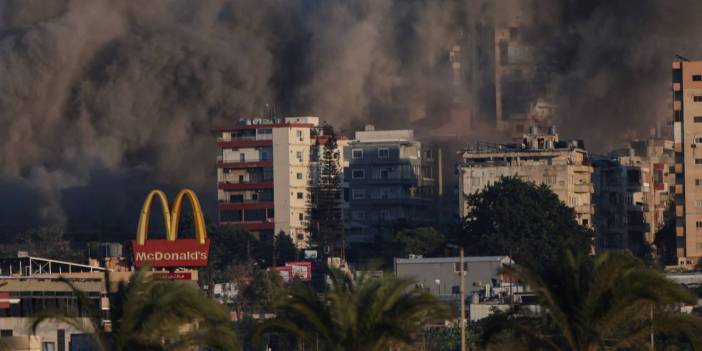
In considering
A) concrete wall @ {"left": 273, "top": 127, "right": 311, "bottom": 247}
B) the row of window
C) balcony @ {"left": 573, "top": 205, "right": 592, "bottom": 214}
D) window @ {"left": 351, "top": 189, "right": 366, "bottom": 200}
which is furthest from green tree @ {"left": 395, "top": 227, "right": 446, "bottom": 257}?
window @ {"left": 351, "top": 189, "right": 366, "bottom": 200}

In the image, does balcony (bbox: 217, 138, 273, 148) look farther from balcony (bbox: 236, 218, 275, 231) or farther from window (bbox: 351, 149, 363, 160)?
window (bbox: 351, 149, 363, 160)

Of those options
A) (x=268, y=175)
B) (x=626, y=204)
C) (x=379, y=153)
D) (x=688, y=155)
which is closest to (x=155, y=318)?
(x=688, y=155)

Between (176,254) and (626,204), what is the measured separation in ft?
171

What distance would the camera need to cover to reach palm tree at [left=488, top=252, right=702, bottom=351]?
3612cm

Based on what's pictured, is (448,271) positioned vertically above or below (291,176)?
below

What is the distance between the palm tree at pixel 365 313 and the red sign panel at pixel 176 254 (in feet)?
101

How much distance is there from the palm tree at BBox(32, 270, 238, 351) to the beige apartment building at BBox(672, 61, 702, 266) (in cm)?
6473

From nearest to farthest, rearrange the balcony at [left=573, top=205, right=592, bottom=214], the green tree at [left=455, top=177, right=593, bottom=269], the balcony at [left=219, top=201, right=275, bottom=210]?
the green tree at [left=455, top=177, right=593, bottom=269] < the balcony at [left=573, top=205, right=592, bottom=214] < the balcony at [left=219, top=201, right=275, bottom=210]

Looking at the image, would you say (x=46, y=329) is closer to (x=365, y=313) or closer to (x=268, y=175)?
(x=365, y=313)

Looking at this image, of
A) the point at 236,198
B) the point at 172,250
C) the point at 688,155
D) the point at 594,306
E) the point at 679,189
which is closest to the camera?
the point at 594,306

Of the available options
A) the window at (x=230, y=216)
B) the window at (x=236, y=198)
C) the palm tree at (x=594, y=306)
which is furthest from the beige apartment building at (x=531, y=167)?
the palm tree at (x=594, y=306)

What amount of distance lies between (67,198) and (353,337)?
8663 centimetres

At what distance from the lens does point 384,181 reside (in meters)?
117

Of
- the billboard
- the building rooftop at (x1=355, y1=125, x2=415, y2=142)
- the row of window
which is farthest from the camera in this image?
the building rooftop at (x1=355, y1=125, x2=415, y2=142)
